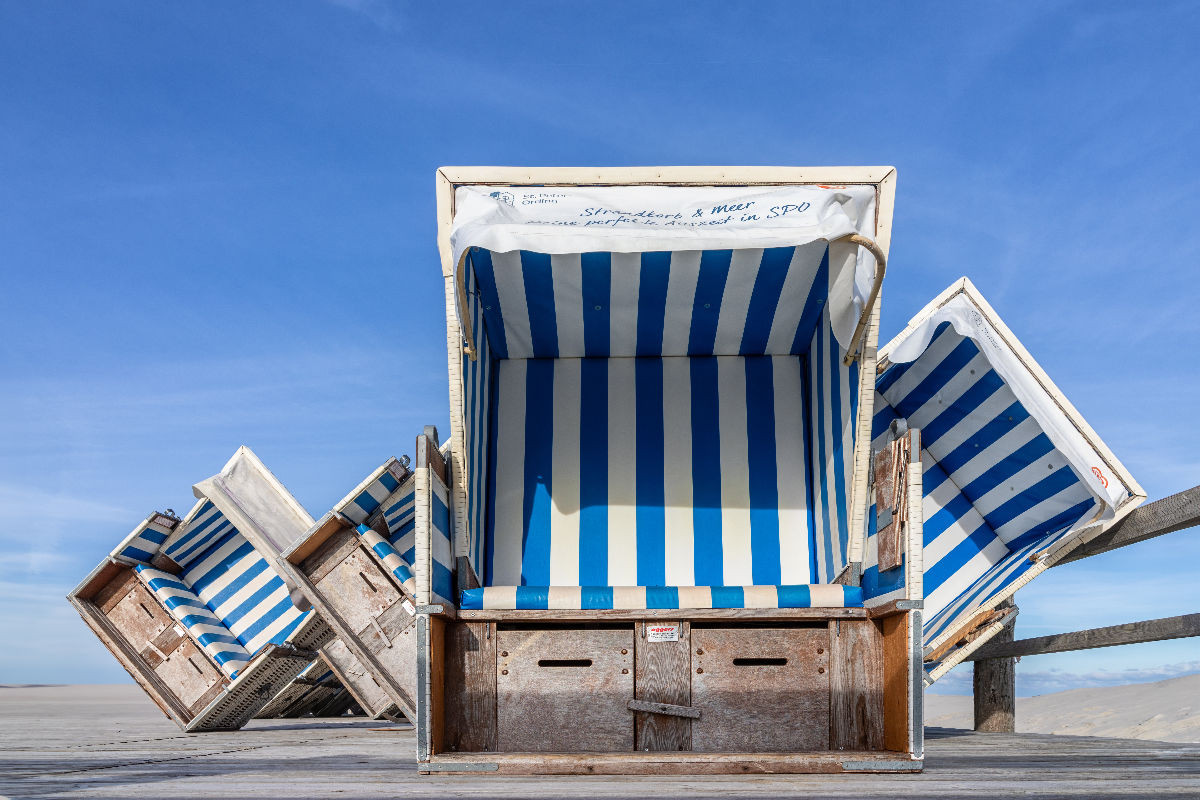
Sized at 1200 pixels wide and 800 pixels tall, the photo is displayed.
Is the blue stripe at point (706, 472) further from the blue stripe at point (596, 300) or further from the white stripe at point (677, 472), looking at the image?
the blue stripe at point (596, 300)

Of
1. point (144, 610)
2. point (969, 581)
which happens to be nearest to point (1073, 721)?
point (969, 581)

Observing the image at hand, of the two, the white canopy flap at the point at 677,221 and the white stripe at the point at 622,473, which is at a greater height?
the white canopy flap at the point at 677,221

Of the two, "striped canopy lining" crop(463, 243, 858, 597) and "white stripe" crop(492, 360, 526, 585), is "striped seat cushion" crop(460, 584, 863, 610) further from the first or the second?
"white stripe" crop(492, 360, 526, 585)

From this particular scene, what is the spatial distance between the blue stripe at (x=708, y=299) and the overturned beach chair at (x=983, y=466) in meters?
0.89

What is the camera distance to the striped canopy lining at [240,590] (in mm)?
7938

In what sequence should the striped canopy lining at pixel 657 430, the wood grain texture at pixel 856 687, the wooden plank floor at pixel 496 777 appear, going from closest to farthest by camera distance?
the wooden plank floor at pixel 496 777
the wood grain texture at pixel 856 687
the striped canopy lining at pixel 657 430

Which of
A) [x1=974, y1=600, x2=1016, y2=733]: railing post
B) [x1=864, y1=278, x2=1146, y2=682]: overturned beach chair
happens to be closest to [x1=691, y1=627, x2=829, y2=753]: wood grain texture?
[x1=864, y1=278, x2=1146, y2=682]: overturned beach chair

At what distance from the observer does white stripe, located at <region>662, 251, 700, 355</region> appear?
4309 millimetres

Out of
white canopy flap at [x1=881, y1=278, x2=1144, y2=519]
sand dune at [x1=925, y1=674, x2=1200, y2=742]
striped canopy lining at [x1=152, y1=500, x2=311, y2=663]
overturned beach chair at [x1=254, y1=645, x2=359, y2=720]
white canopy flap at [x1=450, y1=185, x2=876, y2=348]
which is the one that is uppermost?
white canopy flap at [x1=450, y1=185, x2=876, y2=348]

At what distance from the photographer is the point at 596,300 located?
15.1 ft

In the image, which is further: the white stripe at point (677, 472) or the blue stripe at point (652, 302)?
the white stripe at point (677, 472)

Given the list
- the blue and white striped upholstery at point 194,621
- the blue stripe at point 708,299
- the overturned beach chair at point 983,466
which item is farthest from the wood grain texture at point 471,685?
the blue and white striped upholstery at point 194,621

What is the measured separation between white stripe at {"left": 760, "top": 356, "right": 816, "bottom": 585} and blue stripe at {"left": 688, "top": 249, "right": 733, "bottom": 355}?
1.32 ft

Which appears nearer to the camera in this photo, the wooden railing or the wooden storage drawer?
the wooden storage drawer
